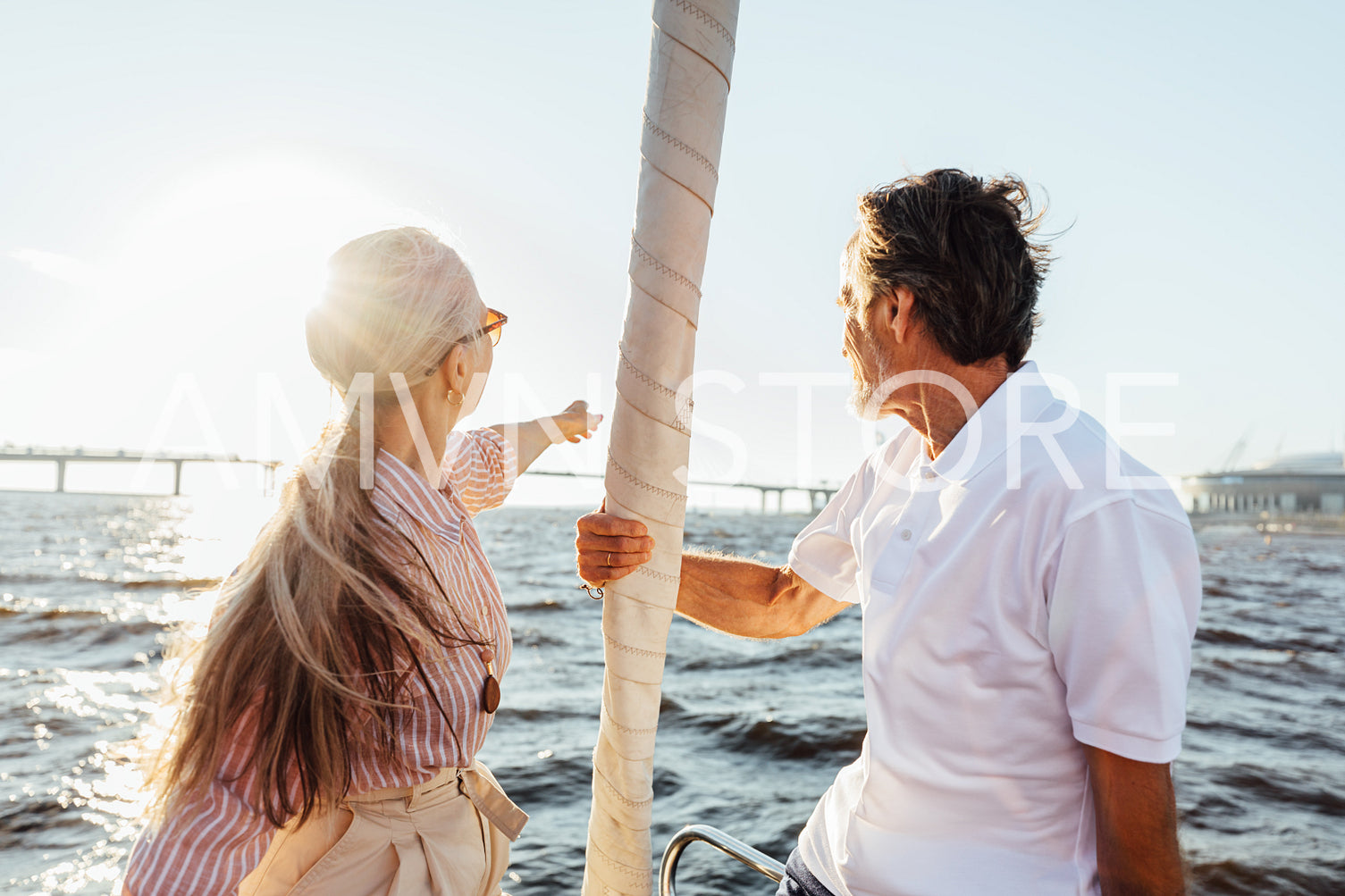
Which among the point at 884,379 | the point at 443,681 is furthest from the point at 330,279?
the point at 884,379

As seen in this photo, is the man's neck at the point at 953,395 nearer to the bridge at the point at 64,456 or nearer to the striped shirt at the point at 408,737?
the striped shirt at the point at 408,737

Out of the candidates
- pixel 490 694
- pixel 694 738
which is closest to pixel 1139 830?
pixel 490 694

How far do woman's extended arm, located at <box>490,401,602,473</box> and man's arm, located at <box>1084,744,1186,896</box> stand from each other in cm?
176

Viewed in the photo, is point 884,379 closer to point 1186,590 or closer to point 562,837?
point 1186,590

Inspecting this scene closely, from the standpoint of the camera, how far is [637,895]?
204cm

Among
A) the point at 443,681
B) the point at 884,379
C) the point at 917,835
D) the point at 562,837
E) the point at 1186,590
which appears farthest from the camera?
the point at 562,837

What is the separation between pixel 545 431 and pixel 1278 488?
372ft

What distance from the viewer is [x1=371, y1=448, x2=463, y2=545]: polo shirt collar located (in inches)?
66.7

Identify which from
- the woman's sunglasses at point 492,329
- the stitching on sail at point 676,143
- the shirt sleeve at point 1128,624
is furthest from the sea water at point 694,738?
the shirt sleeve at point 1128,624

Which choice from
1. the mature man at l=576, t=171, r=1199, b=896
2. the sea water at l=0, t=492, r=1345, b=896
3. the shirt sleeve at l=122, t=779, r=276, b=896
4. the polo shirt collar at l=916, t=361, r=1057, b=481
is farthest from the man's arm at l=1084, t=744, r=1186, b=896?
the sea water at l=0, t=492, r=1345, b=896

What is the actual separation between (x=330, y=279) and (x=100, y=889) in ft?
18.0

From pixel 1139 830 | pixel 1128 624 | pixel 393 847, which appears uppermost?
pixel 1128 624

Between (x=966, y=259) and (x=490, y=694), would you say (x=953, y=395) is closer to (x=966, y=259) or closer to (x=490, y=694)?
(x=966, y=259)

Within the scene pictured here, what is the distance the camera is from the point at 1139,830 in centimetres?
Answer: 157
